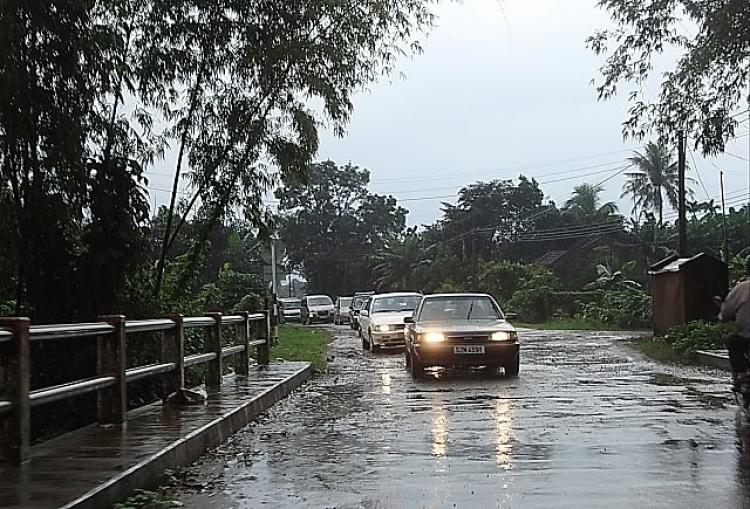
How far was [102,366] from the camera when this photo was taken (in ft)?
29.8

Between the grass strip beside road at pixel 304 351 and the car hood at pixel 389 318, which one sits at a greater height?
the car hood at pixel 389 318

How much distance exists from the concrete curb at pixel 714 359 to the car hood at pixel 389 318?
27.1 ft

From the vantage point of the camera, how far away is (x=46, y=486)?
6312 mm

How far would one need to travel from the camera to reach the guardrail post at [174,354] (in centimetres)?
1123

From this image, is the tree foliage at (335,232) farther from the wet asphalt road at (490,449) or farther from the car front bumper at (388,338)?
the wet asphalt road at (490,449)

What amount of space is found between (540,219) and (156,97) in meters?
58.0

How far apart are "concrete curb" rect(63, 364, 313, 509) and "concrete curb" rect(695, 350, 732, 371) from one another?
8.62 m

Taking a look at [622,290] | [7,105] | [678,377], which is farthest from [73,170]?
[622,290]

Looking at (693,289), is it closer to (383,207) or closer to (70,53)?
(70,53)

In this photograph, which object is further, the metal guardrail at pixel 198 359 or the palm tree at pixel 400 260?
the palm tree at pixel 400 260

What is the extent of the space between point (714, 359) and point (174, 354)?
36.7 ft

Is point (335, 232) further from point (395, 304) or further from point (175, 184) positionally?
point (175, 184)

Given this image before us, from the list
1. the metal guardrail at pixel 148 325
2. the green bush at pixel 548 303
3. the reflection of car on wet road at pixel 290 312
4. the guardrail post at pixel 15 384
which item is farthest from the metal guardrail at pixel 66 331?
the reflection of car on wet road at pixel 290 312

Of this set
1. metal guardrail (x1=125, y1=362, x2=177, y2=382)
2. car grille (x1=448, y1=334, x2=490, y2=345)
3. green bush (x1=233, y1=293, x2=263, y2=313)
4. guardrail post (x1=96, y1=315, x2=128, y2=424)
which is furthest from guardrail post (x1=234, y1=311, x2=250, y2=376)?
green bush (x1=233, y1=293, x2=263, y2=313)
